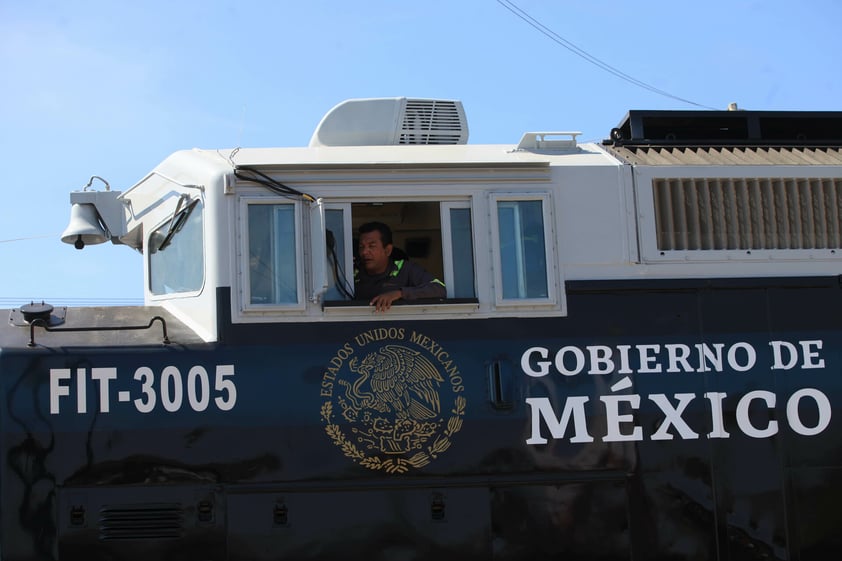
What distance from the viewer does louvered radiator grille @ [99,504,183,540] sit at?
629 centimetres

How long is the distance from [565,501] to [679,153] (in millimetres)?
2777

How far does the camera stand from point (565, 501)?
260 inches

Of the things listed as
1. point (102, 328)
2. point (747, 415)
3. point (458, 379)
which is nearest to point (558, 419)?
point (458, 379)

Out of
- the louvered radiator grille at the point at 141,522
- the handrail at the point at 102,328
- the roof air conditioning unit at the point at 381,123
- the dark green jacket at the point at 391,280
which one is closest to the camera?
the louvered radiator grille at the point at 141,522

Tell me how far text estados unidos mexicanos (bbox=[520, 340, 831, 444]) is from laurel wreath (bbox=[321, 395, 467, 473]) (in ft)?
1.69

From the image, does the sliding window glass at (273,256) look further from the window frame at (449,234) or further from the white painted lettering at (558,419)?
the white painted lettering at (558,419)

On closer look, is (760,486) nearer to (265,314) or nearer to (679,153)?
(679,153)

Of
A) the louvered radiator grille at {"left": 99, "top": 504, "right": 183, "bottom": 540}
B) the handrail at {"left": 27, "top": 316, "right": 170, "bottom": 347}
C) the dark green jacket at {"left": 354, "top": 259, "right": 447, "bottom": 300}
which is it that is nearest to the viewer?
the louvered radiator grille at {"left": 99, "top": 504, "right": 183, "bottom": 540}

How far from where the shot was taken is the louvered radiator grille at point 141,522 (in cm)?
629

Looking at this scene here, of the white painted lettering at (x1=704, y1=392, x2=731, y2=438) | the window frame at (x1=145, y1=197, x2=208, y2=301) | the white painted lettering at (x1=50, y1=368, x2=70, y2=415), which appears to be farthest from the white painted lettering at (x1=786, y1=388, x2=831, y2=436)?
the white painted lettering at (x1=50, y1=368, x2=70, y2=415)

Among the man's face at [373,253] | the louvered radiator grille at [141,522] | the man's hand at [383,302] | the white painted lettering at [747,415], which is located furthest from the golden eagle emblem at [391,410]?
the white painted lettering at [747,415]

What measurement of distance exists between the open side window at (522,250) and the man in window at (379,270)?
485mm

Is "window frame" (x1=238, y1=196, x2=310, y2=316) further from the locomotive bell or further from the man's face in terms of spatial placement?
the locomotive bell

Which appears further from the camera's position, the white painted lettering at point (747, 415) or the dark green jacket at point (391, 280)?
the dark green jacket at point (391, 280)
